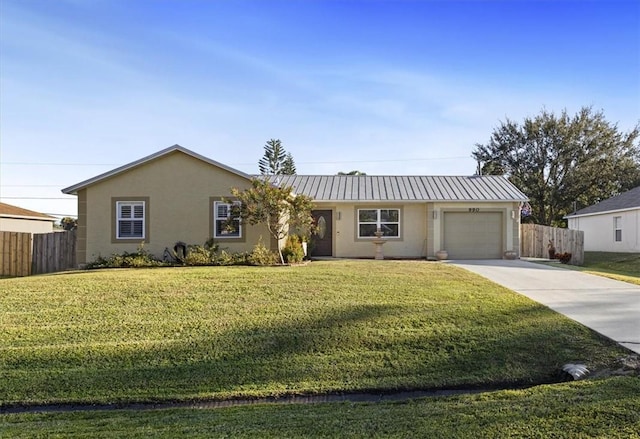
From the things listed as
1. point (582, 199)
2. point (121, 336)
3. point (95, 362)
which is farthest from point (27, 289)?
point (582, 199)

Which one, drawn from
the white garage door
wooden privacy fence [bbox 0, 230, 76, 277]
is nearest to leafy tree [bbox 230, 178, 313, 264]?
wooden privacy fence [bbox 0, 230, 76, 277]

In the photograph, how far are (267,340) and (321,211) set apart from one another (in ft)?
39.7

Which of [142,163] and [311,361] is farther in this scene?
[142,163]

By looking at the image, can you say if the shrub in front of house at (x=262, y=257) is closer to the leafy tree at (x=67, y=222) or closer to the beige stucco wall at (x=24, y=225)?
the beige stucco wall at (x=24, y=225)

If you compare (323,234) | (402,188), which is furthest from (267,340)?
(402,188)

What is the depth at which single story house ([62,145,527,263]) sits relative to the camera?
15.5 m

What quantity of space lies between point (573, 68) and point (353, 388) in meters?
11.4

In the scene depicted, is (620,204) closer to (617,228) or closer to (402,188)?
(617,228)

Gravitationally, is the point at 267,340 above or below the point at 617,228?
below

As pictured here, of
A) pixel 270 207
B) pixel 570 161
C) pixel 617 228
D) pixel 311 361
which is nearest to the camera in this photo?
pixel 311 361

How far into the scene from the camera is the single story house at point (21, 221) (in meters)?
23.7

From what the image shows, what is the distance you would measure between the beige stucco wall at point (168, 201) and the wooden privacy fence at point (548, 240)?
12723 mm

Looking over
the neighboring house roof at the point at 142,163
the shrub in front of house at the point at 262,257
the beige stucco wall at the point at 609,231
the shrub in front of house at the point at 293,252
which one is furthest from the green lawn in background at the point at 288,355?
the beige stucco wall at the point at 609,231

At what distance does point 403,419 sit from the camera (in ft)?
13.5
